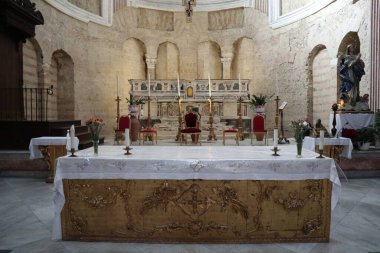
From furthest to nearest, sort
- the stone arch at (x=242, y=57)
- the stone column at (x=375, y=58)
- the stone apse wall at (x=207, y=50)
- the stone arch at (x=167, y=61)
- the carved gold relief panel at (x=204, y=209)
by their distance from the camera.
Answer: the stone arch at (x=167, y=61), the stone arch at (x=242, y=57), the stone apse wall at (x=207, y=50), the stone column at (x=375, y=58), the carved gold relief panel at (x=204, y=209)

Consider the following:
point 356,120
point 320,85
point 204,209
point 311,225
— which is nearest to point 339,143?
point 356,120

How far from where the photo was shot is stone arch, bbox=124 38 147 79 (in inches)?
627

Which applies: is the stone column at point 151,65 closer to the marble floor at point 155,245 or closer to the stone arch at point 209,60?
the stone arch at point 209,60

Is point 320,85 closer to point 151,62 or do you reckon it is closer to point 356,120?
point 356,120

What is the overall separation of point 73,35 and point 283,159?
1182 centimetres

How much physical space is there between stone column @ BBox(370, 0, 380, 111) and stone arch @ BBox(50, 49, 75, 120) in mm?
10527

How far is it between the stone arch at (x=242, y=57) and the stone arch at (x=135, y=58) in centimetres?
463

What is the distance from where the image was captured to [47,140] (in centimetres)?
603

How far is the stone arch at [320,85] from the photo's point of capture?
11.7 m

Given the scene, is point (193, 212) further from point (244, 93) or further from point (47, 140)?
point (244, 93)

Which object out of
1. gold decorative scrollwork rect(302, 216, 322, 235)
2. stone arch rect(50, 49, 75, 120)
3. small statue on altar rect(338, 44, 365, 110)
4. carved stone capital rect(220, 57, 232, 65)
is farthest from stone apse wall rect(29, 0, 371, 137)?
gold decorative scrollwork rect(302, 216, 322, 235)

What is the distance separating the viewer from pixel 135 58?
1631cm

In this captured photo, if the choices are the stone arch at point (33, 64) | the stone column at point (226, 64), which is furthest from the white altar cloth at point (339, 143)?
the stone column at point (226, 64)

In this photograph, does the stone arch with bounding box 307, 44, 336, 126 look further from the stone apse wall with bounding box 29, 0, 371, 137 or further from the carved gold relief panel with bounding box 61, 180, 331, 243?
the carved gold relief panel with bounding box 61, 180, 331, 243
